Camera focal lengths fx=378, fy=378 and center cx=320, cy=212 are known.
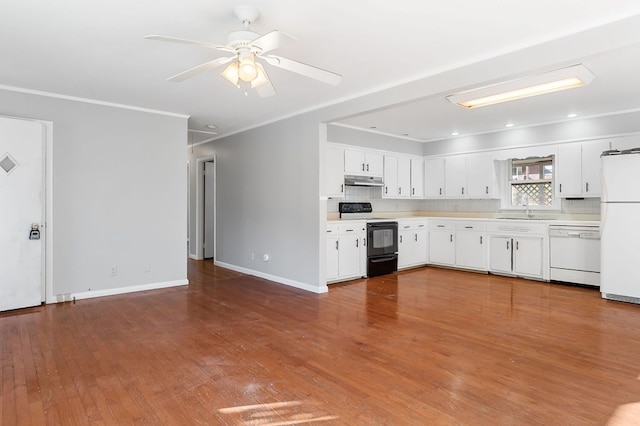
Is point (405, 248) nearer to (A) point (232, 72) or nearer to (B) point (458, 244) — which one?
(B) point (458, 244)

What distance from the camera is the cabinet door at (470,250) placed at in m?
6.39

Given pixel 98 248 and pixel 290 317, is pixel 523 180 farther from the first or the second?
pixel 98 248

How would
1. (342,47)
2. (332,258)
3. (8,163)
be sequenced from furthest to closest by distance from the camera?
(332,258) → (8,163) → (342,47)

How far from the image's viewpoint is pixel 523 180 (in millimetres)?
6535

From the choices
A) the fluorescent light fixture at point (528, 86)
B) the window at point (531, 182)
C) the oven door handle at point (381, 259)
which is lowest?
the oven door handle at point (381, 259)

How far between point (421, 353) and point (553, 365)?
0.95 meters

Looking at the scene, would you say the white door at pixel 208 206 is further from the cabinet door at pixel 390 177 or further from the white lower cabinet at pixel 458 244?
the white lower cabinet at pixel 458 244

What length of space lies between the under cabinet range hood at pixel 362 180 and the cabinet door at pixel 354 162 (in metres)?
0.08

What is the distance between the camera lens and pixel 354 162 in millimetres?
6156

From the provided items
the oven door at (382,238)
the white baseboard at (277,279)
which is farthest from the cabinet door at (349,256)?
the white baseboard at (277,279)

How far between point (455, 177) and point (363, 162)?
1972mm

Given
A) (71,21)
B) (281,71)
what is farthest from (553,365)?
(71,21)

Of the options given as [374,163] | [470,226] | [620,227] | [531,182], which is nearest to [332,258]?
[374,163]

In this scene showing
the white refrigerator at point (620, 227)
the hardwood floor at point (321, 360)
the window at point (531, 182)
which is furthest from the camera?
the window at point (531, 182)
